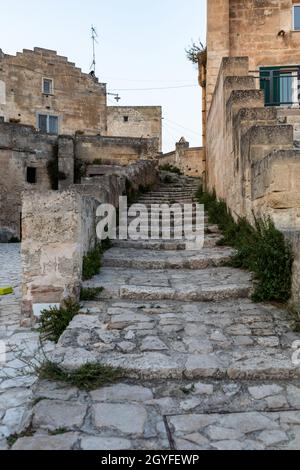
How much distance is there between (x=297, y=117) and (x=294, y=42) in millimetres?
4510

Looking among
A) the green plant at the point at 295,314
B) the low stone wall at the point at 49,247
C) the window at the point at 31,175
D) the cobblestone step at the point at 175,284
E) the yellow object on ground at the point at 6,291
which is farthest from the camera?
the window at the point at 31,175

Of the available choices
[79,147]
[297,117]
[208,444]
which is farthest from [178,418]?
[79,147]

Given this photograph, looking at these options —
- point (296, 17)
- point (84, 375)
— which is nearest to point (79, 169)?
point (296, 17)

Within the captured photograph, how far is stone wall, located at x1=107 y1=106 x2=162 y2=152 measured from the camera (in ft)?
114

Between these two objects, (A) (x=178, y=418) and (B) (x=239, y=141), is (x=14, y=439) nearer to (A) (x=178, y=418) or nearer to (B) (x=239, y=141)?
(A) (x=178, y=418)

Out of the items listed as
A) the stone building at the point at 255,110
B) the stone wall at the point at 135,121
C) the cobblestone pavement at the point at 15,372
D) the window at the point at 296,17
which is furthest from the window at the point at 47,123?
the cobblestone pavement at the point at 15,372

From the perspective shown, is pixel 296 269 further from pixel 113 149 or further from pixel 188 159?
pixel 188 159

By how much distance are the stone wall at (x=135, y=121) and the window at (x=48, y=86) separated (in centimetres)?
1028

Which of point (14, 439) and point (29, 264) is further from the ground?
point (29, 264)

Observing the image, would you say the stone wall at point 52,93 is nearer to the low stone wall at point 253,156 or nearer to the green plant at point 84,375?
the low stone wall at point 253,156

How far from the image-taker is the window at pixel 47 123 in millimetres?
25062

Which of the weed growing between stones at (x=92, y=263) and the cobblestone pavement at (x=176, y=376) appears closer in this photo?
the cobblestone pavement at (x=176, y=376)

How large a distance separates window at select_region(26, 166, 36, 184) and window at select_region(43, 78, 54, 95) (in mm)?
8620

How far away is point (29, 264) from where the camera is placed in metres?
4.29
